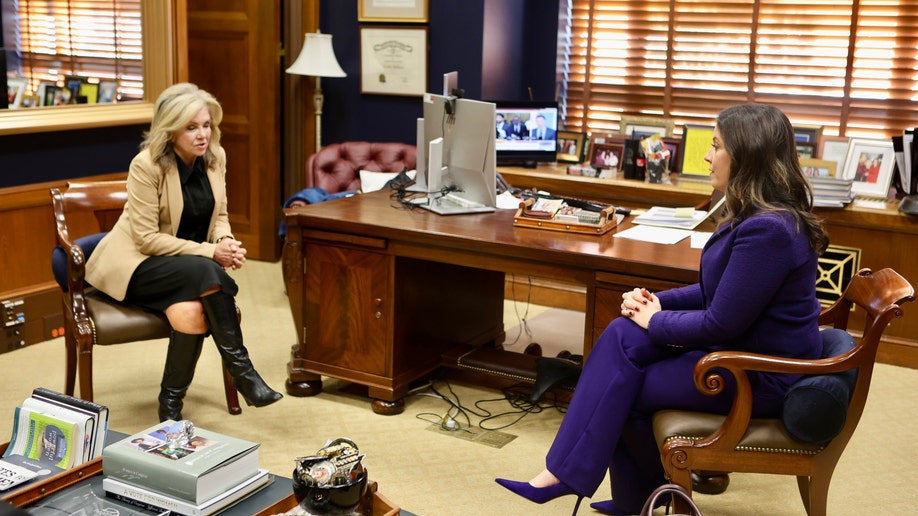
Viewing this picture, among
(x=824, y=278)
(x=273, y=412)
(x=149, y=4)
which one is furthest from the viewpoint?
(x=149, y=4)

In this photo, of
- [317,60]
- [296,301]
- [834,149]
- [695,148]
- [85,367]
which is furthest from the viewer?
[317,60]

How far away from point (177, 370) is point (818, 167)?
3.18 m

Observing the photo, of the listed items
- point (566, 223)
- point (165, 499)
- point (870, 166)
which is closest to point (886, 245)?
point (870, 166)

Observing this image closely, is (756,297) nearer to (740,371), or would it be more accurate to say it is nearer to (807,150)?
(740,371)

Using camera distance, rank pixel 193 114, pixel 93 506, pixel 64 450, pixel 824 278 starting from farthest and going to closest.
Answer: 1. pixel 824 278
2. pixel 193 114
3. pixel 64 450
4. pixel 93 506

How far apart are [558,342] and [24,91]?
2907mm

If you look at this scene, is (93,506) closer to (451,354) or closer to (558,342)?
(451,354)

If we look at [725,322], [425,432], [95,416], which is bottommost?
[425,432]

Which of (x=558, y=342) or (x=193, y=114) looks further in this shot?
(x=558, y=342)

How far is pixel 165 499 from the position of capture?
2.28 metres

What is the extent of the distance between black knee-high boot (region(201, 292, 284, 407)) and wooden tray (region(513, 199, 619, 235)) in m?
1.11

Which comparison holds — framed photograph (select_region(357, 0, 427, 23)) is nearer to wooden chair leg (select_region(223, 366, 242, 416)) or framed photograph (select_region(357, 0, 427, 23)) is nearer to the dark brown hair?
wooden chair leg (select_region(223, 366, 242, 416))

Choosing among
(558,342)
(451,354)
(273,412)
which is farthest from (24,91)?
(558,342)

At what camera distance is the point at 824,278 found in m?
4.82
